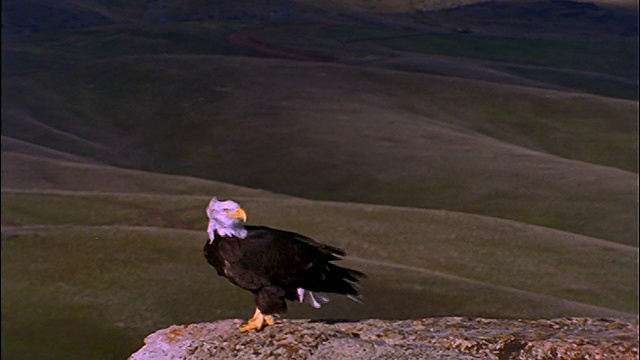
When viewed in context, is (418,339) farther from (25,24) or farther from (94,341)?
(25,24)

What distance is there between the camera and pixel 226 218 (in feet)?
21.4

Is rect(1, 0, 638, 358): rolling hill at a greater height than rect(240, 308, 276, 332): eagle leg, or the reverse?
rect(240, 308, 276, 332): eagle leg

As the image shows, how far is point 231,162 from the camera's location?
295ft

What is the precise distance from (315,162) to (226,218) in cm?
7844

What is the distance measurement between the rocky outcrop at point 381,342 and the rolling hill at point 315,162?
8.67ft

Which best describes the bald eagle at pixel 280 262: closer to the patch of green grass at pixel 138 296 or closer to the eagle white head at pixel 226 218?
the eagle white head at pixel 226 218

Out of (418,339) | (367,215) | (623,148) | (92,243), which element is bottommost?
(623,148)

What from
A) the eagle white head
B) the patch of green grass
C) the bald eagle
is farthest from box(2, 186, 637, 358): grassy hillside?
the eagle white head

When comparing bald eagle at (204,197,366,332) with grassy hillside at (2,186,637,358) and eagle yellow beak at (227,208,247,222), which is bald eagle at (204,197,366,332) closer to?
eagle yellow beak at (227,208,247,222)

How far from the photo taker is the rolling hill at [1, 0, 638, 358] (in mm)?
27859

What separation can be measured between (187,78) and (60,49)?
54714mm

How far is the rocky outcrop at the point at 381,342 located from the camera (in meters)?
7.59

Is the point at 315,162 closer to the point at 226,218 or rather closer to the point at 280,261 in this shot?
the point at 280,261

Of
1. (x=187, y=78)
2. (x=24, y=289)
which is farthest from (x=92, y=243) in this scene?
(x=187, y=78)
